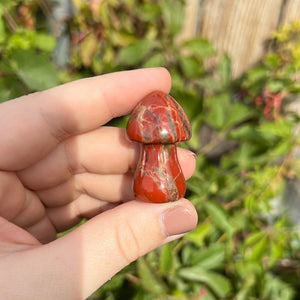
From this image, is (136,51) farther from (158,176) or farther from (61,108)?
(158,176)

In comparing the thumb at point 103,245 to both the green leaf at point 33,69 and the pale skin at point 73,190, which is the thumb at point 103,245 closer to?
the pale skin at point 73,190

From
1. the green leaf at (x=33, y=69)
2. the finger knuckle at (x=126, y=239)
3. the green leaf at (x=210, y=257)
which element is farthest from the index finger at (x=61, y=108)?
the green leaf at (x=210, y=257)

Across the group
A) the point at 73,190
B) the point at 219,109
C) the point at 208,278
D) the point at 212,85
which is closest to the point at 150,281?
the point at 208,278

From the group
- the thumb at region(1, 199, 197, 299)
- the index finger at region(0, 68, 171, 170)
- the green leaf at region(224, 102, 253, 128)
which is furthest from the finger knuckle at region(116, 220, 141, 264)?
the green leaf at region(224, 102, 253, 128)

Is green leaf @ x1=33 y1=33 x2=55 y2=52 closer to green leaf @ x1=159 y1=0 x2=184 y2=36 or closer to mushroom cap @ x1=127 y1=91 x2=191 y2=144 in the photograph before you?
green leaf @ x1=159 y1=0 x2=184 y2=36

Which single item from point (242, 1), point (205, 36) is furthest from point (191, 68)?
point (242, 1)
